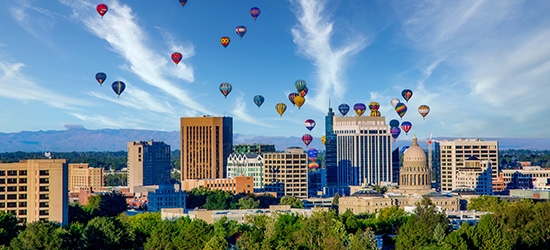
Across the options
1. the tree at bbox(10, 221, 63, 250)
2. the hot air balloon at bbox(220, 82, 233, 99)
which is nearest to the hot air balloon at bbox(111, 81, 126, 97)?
the hot air balloon at bbox(220, 82, 233, 99)

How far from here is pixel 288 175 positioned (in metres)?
186

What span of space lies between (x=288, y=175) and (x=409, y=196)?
136ft

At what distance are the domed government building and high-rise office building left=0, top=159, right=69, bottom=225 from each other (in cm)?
4962

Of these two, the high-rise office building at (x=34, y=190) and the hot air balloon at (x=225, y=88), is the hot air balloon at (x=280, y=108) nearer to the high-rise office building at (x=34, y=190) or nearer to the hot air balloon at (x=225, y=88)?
the hot air balloon at (x=225, y=88)

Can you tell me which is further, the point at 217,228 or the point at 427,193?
the point at 427,193

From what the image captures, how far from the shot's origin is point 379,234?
355 ft

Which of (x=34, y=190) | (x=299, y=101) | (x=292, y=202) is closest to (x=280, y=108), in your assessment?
(x=299, y=101)

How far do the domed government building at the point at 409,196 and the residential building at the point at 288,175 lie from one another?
32.0 metres

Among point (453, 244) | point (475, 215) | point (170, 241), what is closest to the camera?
point (453, 244)

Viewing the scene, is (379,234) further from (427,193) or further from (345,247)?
(427,193)

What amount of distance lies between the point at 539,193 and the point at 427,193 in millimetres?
29341

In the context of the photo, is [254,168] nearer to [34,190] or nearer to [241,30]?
[241,30]

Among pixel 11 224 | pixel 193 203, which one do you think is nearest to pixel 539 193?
pixel 193 203

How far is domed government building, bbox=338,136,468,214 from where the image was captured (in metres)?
145
